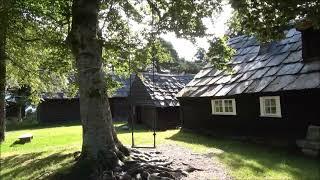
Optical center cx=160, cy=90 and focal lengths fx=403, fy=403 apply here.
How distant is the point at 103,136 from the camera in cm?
1308

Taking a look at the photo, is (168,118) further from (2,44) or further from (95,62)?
(95,62)

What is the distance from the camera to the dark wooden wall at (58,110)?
128ft

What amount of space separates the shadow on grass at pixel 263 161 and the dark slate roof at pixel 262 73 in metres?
2.55

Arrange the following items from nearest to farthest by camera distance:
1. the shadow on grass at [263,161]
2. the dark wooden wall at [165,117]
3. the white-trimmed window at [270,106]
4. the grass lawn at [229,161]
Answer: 1. the shadow on grass at [263,161]
2. the grass lawn at [229,161]
3. the white-trimmed window at [270,106]
4. the dark wooden wall at [165,117]

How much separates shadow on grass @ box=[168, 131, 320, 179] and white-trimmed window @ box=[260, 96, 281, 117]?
148 cm

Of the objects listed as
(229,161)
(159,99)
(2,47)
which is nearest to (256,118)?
(229,161)

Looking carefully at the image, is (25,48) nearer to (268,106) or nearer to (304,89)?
(268,106)

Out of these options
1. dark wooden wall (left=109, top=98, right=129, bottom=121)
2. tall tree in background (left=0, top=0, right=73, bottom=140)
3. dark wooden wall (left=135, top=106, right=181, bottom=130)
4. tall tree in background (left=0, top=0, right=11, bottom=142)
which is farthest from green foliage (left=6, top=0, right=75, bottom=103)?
dark wooden wall (left=109, top=98, right=129, bottom=121)

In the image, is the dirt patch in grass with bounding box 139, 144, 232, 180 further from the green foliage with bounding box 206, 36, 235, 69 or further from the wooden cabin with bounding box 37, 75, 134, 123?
the wooden cabin with bounding box 37, 75, 134, 123

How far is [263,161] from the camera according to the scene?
1437 cm

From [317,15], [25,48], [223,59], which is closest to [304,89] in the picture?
[223,59]

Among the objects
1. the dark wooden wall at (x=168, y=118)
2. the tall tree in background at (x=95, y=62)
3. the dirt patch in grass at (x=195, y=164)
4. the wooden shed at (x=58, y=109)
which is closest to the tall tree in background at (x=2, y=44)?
the tall tree in background at (x=95, y=62)

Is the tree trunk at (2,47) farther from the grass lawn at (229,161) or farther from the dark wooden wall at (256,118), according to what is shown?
the dark wooden wall at (256,118)

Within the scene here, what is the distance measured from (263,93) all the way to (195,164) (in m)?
5.90
